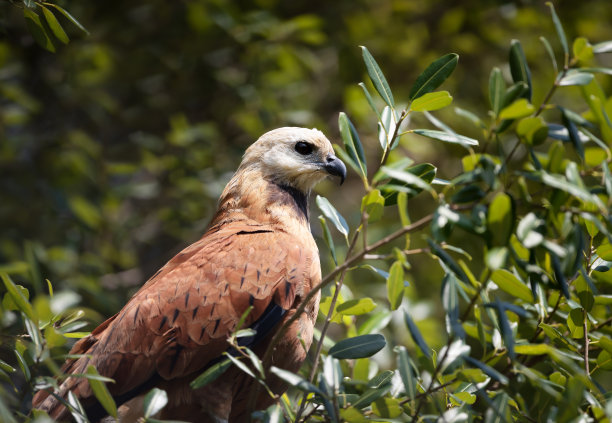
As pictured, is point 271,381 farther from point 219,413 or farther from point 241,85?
point 241,85

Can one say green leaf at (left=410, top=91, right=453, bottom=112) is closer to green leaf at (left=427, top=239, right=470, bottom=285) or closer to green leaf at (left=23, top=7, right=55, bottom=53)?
green leaf at (left=427, top=239, right=470, bottom=285)

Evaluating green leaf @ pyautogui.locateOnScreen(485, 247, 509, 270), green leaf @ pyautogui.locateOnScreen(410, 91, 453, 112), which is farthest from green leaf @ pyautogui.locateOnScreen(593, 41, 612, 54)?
green leaf @ pyautogui.locateOnScreen(485, 247, 509, 270)

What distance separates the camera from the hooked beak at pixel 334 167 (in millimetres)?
3508

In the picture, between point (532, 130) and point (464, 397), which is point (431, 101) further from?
point (464, 397)

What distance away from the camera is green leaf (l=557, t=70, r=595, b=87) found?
65.2 inches

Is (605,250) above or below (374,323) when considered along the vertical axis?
above

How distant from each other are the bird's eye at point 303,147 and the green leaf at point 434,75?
171 centimetres

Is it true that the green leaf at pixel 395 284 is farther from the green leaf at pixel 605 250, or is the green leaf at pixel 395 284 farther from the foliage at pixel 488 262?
the green leaf at pixel 605 250

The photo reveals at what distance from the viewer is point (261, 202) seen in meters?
3.30

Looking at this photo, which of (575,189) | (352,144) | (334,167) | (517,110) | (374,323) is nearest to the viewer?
(575,189)

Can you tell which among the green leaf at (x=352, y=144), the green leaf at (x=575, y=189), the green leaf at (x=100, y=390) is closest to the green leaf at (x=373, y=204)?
the green leaf at (x=352, y=144)

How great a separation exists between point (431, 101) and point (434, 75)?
9 cm

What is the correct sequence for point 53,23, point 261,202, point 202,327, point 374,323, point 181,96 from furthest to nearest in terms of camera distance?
point 181,96, point 261,202, point 202,327, point 374,323, point 53,23

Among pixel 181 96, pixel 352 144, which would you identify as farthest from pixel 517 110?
pixel 181 96
